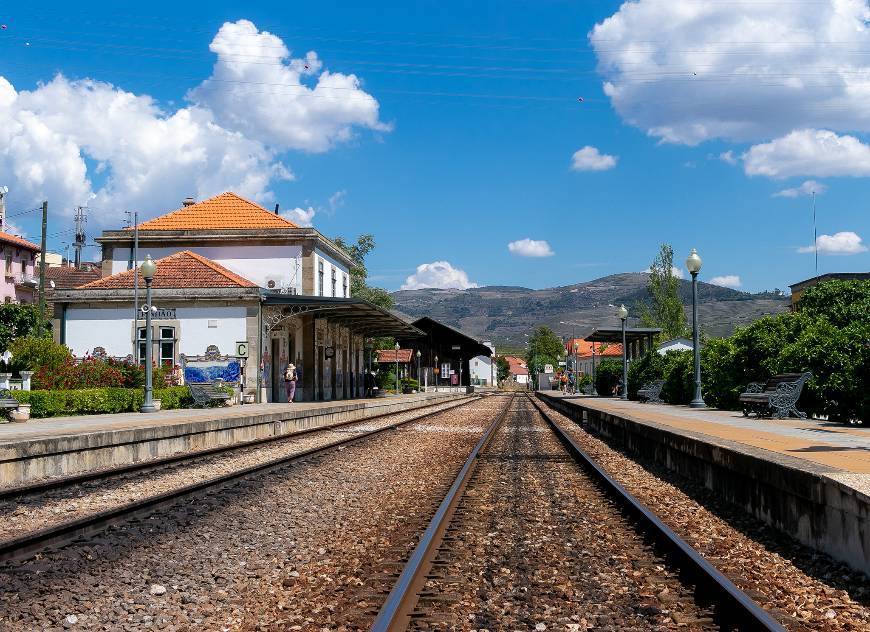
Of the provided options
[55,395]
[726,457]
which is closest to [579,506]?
[726,457]

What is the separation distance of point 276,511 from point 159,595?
342 centimetres

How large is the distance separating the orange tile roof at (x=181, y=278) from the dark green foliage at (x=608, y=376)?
2257 cm

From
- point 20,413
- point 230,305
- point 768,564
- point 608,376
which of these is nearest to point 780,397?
point 768,564

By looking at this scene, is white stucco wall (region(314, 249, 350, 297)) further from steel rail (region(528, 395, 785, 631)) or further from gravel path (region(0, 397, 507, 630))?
steel rail (region(528, 395, 785, 631))

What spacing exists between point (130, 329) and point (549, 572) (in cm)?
2966

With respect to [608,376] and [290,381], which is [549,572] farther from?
[608,376]

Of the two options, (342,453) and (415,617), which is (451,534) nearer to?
(415,617)

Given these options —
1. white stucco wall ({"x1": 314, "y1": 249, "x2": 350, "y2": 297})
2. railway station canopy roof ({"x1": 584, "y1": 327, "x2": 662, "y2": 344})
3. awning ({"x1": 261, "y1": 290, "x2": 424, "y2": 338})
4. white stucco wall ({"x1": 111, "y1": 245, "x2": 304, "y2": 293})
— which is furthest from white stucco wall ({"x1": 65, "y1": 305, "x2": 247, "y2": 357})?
railway station canopy roof ({"x1": 584, "y1": 327, "x2": 662, "y2": 344})

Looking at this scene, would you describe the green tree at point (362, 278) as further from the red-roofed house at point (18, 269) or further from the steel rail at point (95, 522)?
the steel rail at point (95, 522)

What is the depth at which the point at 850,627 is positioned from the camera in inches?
185

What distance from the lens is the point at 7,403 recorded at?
57.1ft

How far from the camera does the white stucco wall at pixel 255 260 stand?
139 feet

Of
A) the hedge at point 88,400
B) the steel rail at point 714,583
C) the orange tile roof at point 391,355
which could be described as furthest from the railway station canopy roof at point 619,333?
the orange tile roof at point 391,355

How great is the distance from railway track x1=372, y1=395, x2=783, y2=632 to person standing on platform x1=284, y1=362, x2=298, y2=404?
74.0 feet
